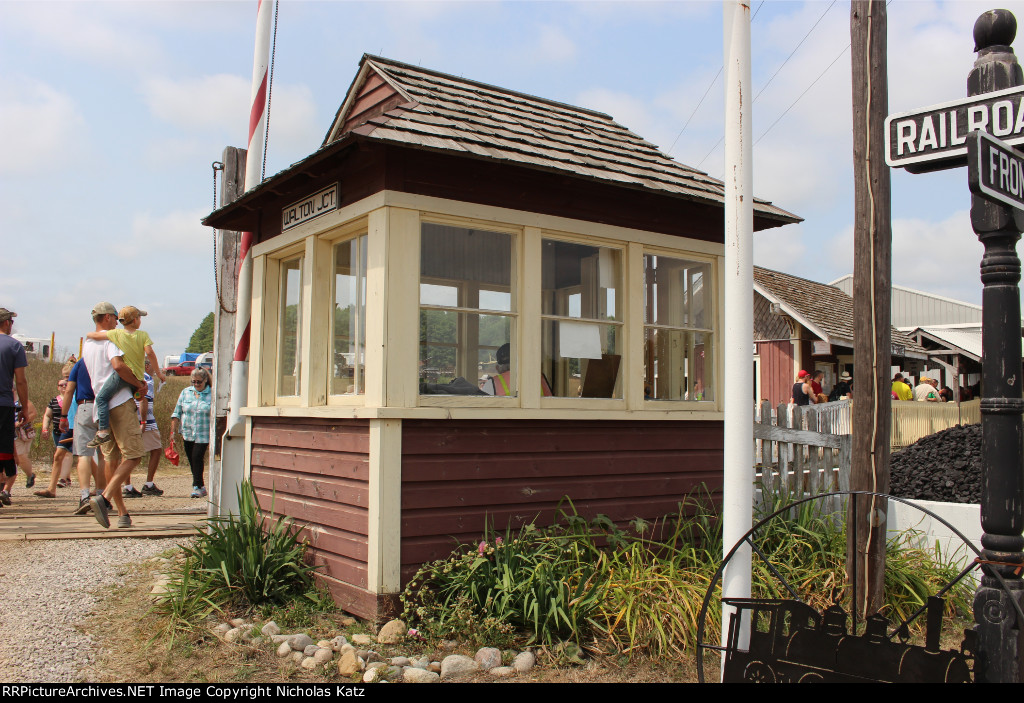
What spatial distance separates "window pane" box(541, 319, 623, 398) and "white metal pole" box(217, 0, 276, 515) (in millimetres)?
2701

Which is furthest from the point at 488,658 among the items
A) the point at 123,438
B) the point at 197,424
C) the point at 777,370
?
the point at 777,370

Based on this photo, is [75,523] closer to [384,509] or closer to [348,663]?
[384,509]

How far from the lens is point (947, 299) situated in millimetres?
40375

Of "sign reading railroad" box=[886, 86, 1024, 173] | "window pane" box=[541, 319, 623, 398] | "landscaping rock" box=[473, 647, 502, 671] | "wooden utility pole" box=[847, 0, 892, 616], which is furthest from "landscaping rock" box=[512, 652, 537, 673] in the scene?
"sign reading railroad" box=[886, 86, 1024, 173]

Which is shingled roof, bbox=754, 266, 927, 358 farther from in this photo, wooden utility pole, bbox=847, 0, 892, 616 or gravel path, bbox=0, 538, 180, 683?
gravel path, bbox=0, 538, 180, 683

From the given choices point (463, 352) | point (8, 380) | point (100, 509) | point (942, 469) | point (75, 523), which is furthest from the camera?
point (942, 469)

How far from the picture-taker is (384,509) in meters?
5.05

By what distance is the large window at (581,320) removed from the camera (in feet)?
19.8

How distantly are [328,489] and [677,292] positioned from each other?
10.9ft

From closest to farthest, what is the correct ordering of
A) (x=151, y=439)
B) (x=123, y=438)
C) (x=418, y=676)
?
(x=418, y=676), (x=123, y=438), (x=151, y=439)

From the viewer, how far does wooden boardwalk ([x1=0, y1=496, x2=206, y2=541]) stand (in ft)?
24.2

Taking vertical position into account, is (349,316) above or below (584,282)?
below
